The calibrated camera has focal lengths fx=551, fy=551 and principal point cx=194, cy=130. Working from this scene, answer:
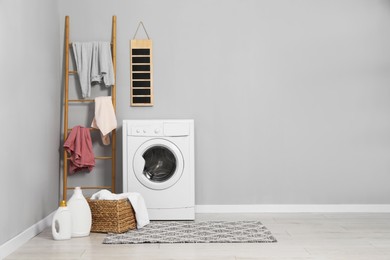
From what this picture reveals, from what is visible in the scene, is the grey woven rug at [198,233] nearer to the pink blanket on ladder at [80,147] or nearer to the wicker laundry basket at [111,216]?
the wicker laundry basket at [111,216]

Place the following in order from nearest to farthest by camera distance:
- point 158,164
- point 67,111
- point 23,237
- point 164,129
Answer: point 23,237 < point 164,129 < point 158,164 < point 67,111

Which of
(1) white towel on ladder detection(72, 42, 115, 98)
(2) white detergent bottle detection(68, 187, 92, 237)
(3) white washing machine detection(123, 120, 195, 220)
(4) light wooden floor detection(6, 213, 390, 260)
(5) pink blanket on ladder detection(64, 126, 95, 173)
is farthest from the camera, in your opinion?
(1) white towel on ladder detection(72, 42, 115, 98)

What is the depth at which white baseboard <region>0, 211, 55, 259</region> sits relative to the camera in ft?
10.3

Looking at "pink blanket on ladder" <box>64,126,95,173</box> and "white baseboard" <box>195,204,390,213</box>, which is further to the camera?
"white baseboard" <box>195,204,390,213</box>

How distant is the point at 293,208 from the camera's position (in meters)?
4.91

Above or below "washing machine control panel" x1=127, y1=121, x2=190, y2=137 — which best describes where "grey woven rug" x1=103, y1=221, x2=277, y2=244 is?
below

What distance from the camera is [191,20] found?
500cm

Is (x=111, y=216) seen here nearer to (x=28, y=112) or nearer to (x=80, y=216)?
(x=80, y=216)

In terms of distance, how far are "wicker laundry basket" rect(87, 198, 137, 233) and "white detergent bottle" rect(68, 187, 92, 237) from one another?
122mm

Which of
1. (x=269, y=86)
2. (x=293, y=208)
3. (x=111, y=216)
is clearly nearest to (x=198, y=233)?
(x=111, y=216)

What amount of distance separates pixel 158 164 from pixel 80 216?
103cm

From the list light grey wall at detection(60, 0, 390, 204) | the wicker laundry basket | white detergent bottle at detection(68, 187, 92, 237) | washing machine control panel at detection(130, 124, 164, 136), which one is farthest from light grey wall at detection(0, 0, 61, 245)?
washing machine control panel at detection(130, 124, 164, 136)

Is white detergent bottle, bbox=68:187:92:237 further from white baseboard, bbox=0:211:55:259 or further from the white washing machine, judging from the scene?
the white washing machine

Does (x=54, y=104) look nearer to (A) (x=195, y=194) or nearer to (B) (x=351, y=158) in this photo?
(A) (x=195, y=194)
